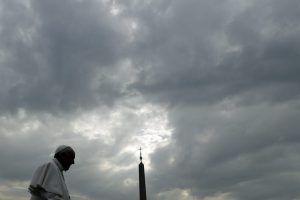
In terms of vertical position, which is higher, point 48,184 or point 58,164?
point 58,164

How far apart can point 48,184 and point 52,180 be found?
103 millimetres

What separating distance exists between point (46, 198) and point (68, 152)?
94 centimetres

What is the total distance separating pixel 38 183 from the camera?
749 cm

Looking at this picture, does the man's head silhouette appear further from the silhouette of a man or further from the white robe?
the white robe

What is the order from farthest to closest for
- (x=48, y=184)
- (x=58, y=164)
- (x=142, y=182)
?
1. (x=142, y=182)
2. (x=58, y=164)
3. (x=48, y=184)

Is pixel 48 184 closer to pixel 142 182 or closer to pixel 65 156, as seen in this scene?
pixel 65 156

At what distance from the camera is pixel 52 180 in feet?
24.8

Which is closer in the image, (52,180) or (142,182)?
(52,180)

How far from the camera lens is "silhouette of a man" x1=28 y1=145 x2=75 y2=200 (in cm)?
743

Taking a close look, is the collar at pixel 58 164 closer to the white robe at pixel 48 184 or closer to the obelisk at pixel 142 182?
the white robe at pixel 48 184

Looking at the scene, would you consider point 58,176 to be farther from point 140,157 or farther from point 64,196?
point 140,157

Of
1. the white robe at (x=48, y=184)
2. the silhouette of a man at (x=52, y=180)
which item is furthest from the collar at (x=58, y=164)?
the white robe at (x=48, y=184)

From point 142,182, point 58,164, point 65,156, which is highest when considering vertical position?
point 142,182

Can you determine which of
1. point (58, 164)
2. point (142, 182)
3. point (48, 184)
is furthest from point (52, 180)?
point (142, 182)
